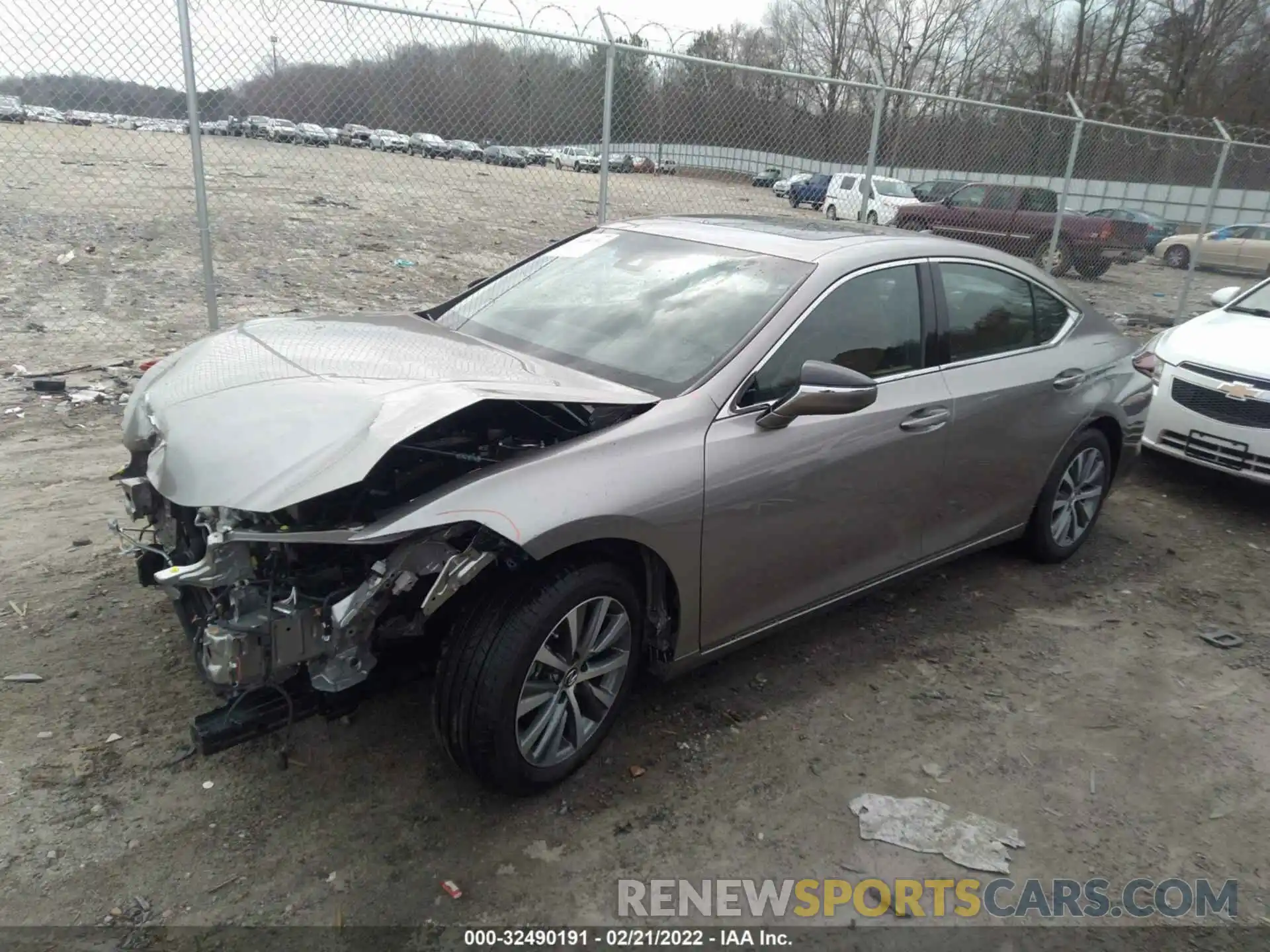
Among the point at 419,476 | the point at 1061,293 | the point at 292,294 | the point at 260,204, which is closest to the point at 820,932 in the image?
the point at 419,476

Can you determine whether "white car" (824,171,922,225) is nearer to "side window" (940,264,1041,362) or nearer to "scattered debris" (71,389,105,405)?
"side window" (940,264,1041,362)

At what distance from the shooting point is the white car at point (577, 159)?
715 centimetres

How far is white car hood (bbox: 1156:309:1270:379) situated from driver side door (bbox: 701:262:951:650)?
328 centimetres

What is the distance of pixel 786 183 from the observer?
8.79m

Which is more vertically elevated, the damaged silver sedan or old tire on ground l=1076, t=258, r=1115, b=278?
the damaged silver sedan

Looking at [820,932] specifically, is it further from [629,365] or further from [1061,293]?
[1061,293]

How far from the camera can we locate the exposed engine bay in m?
2.34

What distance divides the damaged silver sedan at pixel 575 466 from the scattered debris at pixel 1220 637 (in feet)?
3.68

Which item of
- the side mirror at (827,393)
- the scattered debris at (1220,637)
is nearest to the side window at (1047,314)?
the scattered debris at (1220,637)

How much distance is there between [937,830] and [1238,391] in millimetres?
4313

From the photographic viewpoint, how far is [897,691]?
3568 mm

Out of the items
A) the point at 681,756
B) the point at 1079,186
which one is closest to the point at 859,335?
the point at 681,756

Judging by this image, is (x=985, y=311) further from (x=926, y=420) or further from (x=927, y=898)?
(x=927, y=898)

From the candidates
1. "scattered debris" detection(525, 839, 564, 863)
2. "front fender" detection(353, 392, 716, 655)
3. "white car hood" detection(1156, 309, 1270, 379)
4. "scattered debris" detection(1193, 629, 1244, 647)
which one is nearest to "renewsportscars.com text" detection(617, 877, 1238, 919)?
"scattered debris" detection(525, 839, 564, 863)
